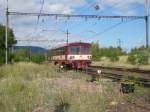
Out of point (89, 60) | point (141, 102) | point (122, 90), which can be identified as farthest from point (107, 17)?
point (141, 102)

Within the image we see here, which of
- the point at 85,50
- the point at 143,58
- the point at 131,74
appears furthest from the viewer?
the point at 143,58

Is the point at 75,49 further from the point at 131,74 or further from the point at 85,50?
the point at 131,74

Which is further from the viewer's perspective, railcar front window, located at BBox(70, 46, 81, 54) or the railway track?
railcar front window, located at BBox(70, 46, 81, 54)

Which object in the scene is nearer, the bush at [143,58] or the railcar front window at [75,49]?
the railcar front window at [75,49]

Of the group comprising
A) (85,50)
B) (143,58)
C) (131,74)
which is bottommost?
(131,74)

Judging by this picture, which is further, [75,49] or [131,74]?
[75,49]

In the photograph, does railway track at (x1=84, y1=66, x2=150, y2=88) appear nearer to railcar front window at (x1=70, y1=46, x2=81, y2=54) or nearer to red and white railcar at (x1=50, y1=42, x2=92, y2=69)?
red and white railcar at (x1=50, y1=42, x2=92, y2=69)

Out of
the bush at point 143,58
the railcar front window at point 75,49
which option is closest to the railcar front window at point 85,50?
the railcar front window at point 75,49

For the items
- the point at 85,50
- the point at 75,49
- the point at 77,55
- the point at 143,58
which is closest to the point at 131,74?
the point at 77,55

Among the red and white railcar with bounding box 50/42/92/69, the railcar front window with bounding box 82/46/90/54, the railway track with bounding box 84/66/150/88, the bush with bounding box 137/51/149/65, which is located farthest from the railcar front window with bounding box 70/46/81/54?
the bush with bounding box 137/51/149/65

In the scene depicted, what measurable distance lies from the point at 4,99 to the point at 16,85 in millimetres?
3020

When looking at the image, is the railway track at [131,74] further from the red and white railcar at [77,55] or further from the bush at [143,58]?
the bush at [143,58]

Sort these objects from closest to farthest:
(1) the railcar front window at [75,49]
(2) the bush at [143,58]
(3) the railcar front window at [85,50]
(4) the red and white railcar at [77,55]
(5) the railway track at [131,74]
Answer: (5) the railway track at [131,74] → (4) the red and white railcar at [77,55] → (1) the railcar front window at [75,49] → (3) the railcar front window at [85,50] → (2) the bush at [143,58]

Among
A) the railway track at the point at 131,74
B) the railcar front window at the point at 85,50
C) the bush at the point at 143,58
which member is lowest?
the railway track at the point at 131,74
